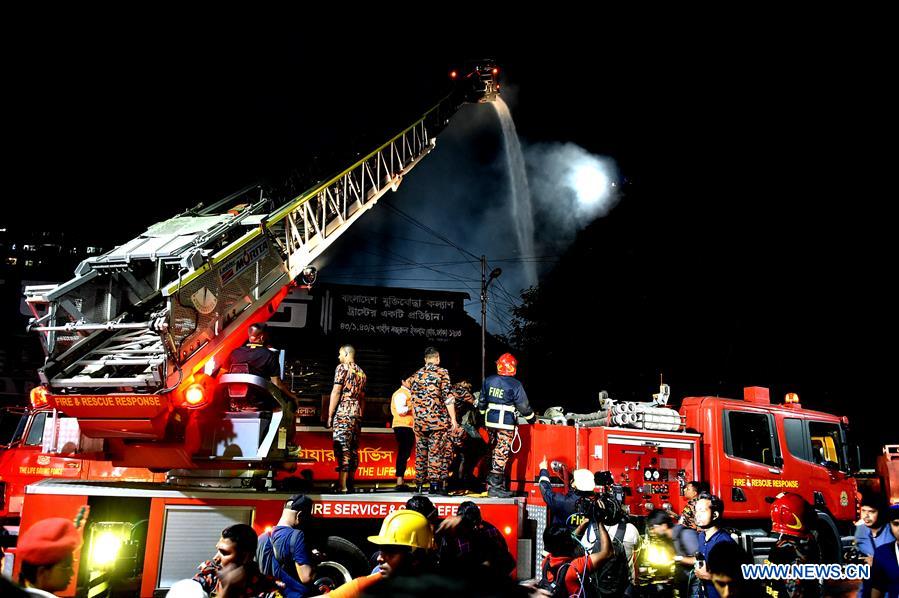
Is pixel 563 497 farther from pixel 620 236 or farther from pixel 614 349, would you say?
pixel 620 236

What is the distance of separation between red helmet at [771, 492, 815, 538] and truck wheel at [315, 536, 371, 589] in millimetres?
4107

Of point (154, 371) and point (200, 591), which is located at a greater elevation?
point (154, 371)

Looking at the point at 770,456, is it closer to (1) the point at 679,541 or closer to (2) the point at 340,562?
(1) the point at 679,541

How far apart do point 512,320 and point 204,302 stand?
24.5m

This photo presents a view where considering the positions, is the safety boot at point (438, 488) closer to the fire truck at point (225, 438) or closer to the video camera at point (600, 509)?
the fire truck at point (225, 438)

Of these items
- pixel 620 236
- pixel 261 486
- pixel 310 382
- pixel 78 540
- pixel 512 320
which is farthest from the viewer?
pixel 512 320

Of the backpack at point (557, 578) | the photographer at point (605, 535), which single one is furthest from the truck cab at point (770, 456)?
the backpack at point (557, 578)

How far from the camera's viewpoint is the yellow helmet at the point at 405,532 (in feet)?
11.5

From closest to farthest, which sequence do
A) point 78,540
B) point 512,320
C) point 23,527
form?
point 78,540 → point 23,527 → point 512,320

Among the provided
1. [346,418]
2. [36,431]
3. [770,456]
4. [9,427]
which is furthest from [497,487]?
[9,427]

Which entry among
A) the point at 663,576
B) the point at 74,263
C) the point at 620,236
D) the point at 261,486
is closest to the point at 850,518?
the point at 663,576

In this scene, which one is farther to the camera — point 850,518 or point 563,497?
point 850,518

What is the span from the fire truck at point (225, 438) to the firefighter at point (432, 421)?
734 mm

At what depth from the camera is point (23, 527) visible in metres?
5.96
